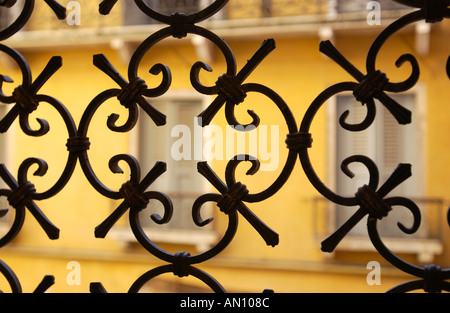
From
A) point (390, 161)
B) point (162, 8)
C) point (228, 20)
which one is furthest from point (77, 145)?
point (162, 8)

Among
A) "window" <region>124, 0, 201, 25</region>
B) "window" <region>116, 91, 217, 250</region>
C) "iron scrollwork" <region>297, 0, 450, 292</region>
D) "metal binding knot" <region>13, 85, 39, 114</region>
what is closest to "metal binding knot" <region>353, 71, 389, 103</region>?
"iron scrollwork" <region>297, 0, 450, 292</region>

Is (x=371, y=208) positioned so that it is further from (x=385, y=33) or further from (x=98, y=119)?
(x=98, y=119)

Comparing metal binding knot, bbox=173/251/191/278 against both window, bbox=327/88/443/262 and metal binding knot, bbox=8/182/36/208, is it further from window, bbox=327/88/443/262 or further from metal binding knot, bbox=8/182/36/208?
window, bbox=327/88/443/262

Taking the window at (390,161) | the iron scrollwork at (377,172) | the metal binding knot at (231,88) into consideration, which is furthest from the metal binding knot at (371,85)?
the window at (390,161)

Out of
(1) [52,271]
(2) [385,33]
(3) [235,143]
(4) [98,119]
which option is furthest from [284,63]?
A: (2) [385,33]

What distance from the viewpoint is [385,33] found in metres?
0.50

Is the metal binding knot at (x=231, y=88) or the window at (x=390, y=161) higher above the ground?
the window at (x=390, y=161)

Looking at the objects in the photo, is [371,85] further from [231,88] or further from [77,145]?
[77,145]

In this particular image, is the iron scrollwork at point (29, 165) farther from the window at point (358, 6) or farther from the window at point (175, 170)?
the window at point (358, 6)

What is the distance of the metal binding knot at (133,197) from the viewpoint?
0.56 metres

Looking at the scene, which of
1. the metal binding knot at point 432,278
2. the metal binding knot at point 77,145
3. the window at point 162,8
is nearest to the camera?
the metal binding knot at point 432,278

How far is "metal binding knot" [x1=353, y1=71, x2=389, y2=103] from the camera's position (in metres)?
0.49

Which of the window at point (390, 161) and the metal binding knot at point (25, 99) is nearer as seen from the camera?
the metal binding knot at point (25, 99)
